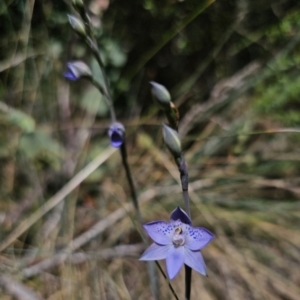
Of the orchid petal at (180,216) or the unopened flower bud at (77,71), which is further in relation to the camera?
the unopened flower bud at (77,71)

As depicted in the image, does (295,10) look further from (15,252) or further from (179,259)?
(15,252)

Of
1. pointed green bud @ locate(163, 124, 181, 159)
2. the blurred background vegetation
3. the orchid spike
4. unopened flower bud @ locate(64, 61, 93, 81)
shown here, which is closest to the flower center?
the orchid spike

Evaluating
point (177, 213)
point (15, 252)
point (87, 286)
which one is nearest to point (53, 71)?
point (15, 252)

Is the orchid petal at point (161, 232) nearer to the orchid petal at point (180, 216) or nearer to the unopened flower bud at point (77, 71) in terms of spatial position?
the orchid petal at point (180, 216)

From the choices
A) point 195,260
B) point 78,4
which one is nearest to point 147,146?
point 78,4

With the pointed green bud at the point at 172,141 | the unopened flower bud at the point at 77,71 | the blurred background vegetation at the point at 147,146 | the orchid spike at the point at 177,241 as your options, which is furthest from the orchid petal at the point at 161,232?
the blurred background vegetation at the point at 147,146

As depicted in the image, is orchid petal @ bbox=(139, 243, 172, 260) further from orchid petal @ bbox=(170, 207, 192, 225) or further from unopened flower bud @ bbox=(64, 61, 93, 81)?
unopened flower bud @ bbox=(64, 61, 93, 81)
